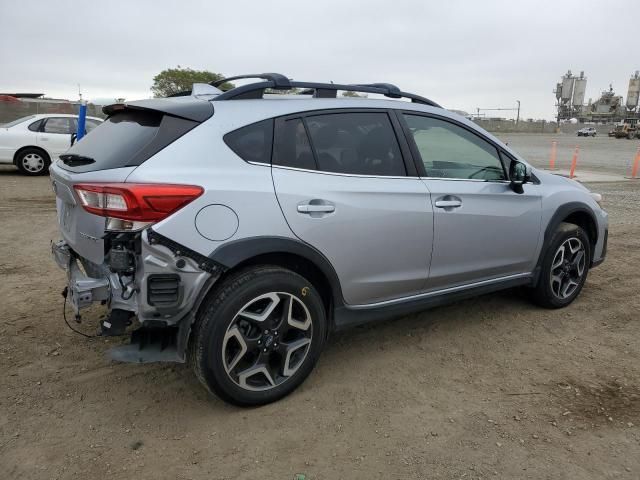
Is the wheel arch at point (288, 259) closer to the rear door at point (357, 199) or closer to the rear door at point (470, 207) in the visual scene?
the rear door at point (357, 199)

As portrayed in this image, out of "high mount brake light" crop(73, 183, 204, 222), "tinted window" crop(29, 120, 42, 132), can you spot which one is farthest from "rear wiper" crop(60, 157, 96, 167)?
"tinted window" crop(29, 120, 42, 132)

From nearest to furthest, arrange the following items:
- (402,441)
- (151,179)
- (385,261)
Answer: (151,179) < (402,441) < (385,261)

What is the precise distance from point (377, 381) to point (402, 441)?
1.96 feet

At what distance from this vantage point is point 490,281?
152 inches

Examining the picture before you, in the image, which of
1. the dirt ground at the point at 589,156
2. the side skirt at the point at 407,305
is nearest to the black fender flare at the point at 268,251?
the side skirt at the point at 407,305

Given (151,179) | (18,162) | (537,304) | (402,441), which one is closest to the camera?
(151,179)

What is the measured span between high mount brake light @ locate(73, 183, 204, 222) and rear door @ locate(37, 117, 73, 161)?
10.4 meters

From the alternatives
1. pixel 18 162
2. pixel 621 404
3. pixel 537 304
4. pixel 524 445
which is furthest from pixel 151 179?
pixel 18 162

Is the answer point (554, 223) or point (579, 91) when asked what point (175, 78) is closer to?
point (554, 223)

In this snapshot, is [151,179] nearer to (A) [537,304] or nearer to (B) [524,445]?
(B) [524,445]

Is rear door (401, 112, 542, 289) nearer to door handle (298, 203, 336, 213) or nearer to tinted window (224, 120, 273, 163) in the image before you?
door handle (298, 203, 336, 213)

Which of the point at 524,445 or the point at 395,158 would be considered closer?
the point at 524,445

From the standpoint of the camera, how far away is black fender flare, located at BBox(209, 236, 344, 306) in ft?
8.43

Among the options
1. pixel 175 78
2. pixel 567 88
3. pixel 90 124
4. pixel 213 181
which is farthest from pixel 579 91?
pixel 213 181
